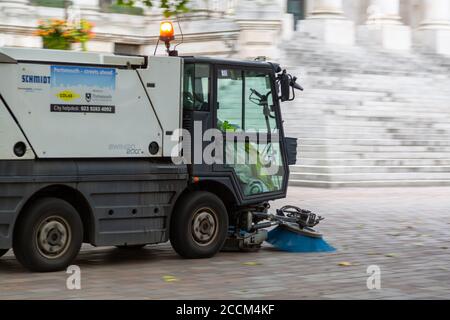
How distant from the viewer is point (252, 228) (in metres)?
12.7

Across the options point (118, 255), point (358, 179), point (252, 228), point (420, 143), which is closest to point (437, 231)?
point (252, 228)

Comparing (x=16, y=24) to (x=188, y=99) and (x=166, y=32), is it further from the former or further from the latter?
(x=188, y=99)

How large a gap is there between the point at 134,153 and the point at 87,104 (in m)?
0.78

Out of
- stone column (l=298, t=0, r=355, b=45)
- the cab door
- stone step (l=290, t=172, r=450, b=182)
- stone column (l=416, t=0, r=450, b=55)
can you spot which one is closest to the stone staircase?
stone step (l=290, t=172, r=450, b=182)

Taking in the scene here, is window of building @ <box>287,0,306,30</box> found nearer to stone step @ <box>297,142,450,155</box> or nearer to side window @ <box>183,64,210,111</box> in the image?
stone step @ <box>297,142,450,155</box>

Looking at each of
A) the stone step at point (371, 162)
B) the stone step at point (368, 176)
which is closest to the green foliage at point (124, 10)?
the stone step at point (371, 162)

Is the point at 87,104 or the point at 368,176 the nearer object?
the point at 87,104

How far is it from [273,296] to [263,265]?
7.08ft

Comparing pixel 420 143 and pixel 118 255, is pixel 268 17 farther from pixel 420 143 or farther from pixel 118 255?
pixel 118 255

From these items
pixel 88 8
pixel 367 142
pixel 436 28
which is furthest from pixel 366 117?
pixel 436 28

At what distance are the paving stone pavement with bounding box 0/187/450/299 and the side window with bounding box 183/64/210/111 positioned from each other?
68.2 inches

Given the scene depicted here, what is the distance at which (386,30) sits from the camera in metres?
34.3

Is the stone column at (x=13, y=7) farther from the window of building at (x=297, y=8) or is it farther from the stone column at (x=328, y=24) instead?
the window of building at (x=297, y=8)

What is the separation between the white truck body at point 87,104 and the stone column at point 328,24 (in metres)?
21.0
